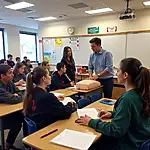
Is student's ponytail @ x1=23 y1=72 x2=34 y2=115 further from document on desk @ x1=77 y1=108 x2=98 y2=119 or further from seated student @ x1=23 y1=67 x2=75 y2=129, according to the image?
document on desk @ x1=77 y1=108 x2=98 y2=119

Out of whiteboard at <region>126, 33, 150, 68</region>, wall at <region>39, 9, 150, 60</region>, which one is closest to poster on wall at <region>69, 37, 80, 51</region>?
wall at <region>39, 9, 150, 60</region>

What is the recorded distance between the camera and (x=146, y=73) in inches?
51.7

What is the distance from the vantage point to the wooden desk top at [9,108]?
2.04 meters

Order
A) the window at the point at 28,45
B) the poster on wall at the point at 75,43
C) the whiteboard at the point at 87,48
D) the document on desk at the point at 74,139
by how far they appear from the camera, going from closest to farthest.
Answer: the document on desk at the point at 74,139
the whiteboard at the point at 87,48
the poster on wall at the point at 75,43
the window at the point at 28,45

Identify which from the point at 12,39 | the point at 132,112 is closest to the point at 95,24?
the point at 12,39

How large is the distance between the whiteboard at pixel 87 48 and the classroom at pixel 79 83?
31mm

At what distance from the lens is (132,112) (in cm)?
127

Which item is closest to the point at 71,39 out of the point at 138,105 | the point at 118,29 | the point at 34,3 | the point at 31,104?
the point at 118,29

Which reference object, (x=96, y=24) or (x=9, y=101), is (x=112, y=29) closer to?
(x=96, y=24)

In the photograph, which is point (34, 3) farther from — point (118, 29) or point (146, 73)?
point (146, 73)

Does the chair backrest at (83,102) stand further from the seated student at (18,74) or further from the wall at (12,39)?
the wall at (12,39)

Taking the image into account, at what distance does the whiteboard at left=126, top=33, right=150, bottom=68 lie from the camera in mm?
4926

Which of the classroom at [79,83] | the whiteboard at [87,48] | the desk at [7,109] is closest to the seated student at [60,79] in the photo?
the classroom at [79,83]

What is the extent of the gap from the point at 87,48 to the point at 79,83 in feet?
9.80
